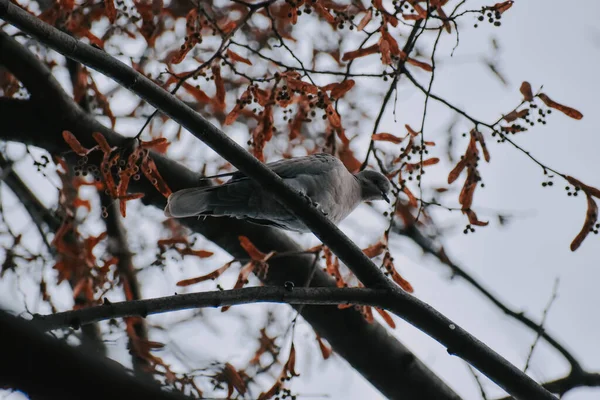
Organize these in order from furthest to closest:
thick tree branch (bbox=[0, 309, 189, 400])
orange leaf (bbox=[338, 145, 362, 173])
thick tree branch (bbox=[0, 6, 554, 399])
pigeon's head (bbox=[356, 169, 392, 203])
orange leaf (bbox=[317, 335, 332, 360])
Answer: pigeon's head (bbox=[356, 169, 392, 203]), orange leaf (bbox=[338, 145, 362, 173]), orange leaf (bbox=[317, 335, 332, 360]), thick tree branch (bbox=[0, 6, 554, 399]), thick tree branch (bbox=[0, 309, 189, 400])

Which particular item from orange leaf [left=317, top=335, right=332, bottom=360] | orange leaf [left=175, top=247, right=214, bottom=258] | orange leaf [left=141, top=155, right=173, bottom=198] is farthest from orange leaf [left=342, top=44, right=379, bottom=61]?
orange leaf [left=317, top=335, right=332, bottom=360]

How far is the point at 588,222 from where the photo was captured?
128 inches

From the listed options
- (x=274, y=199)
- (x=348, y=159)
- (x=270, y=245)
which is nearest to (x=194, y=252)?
(x=270, y=245)

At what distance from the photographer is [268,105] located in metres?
3.39

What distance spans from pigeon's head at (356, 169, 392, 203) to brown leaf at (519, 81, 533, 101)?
1.74m

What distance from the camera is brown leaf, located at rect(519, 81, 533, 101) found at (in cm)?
318

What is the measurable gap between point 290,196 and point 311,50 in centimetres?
321

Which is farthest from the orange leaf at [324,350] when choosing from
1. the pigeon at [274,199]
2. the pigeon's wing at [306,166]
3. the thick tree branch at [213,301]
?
the thick tree branch at [213,301]

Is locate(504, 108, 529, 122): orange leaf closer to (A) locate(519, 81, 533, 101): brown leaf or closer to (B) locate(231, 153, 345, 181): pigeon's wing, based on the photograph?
(A) locate(519, 81, 533, 101): brown leaf

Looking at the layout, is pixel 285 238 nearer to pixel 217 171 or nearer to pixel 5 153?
pixel 217 171

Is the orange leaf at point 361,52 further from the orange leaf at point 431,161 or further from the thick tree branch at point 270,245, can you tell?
the thick tree branch at point 270,245

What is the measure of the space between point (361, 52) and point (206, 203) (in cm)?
131

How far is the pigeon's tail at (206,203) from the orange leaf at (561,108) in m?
1.80

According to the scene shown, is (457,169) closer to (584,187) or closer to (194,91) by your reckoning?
(584,187)
